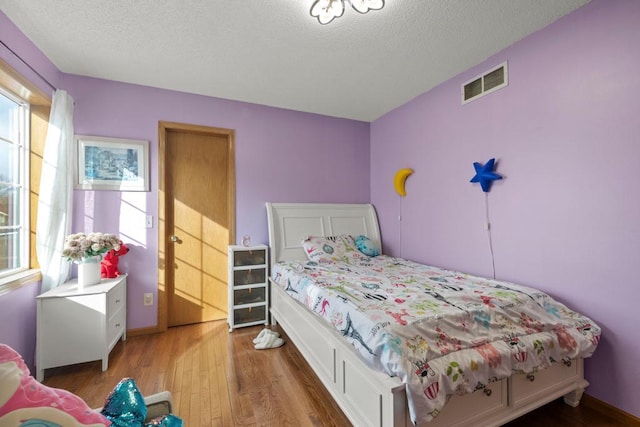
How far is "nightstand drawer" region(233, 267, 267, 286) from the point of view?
9.51 feet

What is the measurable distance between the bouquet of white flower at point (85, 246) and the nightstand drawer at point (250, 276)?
1.10 m

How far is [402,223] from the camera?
10.5 ft

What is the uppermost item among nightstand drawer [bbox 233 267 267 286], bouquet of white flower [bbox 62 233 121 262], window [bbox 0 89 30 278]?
window [bbox 0 89 30 278]

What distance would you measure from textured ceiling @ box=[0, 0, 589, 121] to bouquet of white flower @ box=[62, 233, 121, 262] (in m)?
1.43

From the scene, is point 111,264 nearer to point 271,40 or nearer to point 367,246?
point 271,40

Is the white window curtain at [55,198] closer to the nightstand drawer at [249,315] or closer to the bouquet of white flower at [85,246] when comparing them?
the bouquet of white flower at [85,246]

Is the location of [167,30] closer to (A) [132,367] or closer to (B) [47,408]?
(B) [47,408]

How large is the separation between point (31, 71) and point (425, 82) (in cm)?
314

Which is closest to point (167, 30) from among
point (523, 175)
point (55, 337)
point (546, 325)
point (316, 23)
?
point (316, 23)

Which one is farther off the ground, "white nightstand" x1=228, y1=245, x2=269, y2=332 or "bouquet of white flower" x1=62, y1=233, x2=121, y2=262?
"bouquet of white flower" x1=62, y1=233, x2=121, y2=262

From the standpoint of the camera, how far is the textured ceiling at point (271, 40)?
5.61 feet

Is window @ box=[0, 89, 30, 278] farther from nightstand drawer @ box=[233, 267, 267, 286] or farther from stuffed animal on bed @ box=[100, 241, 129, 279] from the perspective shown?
nightstand drawer @ box=[233, 267, 267, 286]

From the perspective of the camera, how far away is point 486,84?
2252 millimetres

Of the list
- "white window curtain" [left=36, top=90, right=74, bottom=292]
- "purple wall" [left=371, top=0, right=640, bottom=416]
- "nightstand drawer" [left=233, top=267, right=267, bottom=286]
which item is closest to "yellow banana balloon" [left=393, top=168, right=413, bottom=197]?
"purple wall" [left=371, top=0, right=640, bottom=416]
